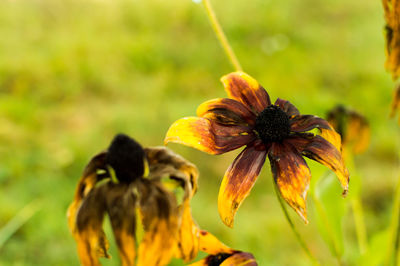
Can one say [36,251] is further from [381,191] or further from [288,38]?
[288,38]

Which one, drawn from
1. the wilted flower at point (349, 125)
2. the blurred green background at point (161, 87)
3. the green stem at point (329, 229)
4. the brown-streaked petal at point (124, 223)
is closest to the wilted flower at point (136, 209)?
the brown-streaked petal at point (124, 223)

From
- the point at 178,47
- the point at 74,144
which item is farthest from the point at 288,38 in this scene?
the point at 74,144

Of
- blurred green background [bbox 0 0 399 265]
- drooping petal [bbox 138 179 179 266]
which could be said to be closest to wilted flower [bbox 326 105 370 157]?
blurred green background [bbox 0 0 399 265]

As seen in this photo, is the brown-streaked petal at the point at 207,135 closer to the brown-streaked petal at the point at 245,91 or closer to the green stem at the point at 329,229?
the brown-streaked petal at the point at 245,91

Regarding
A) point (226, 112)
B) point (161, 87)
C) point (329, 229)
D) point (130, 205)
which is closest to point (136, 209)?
point (130, 205)

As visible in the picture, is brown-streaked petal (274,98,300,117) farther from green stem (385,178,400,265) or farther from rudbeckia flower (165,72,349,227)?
green stem (385,178,400,265)

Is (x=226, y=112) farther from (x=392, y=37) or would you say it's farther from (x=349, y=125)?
(x=349, y=125)
